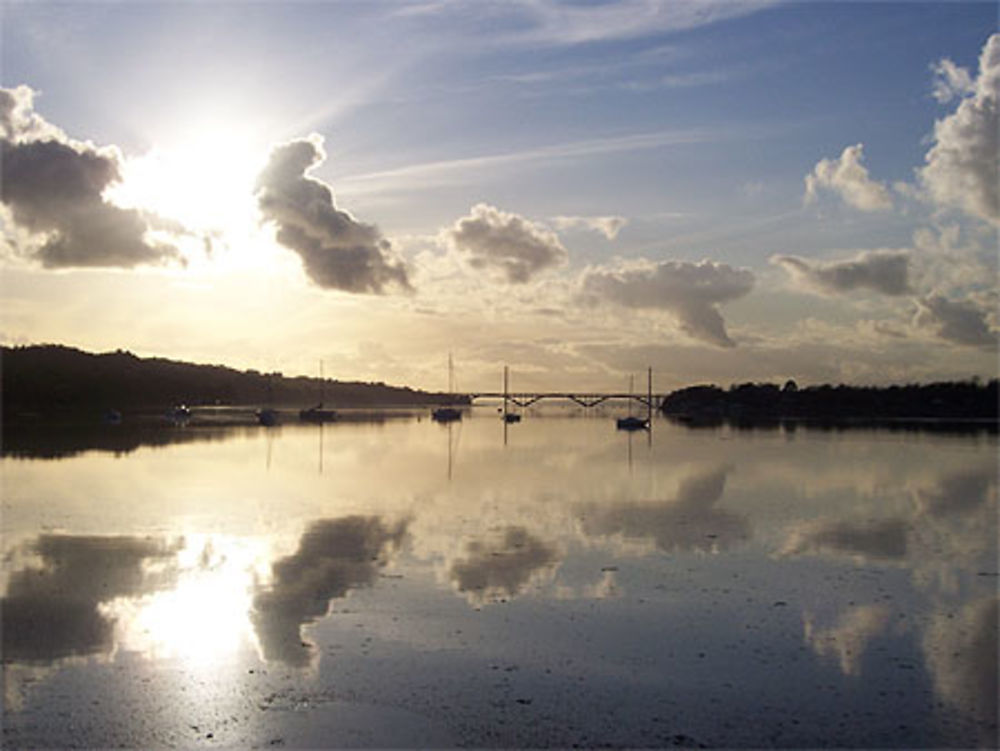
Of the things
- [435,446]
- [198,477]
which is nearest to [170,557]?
[198,477]

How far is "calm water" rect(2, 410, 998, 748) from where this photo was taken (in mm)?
10805

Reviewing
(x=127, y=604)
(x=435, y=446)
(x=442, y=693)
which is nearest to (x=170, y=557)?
(x=127, y=604)

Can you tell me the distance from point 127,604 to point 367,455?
42661 mm

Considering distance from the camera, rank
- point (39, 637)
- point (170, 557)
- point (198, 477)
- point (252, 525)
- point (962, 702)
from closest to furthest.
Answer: point (962, 702) → point (39, 637) → point (170, 557) → point (252, 525) → point (198, 477)

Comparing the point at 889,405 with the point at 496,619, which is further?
the point at 889,405

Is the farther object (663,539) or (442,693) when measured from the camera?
(663,539)

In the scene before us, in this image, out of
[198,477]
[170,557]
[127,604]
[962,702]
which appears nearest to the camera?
[962,702]

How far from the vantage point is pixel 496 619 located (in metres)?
15.4

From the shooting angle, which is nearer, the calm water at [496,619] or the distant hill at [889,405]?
the calm water at [496,619]

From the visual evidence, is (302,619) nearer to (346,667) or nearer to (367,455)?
(346,667)

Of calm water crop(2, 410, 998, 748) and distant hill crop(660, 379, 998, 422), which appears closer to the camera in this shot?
calm water crop(2, 410, 998, 748)

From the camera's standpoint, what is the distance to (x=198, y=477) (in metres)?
40.6

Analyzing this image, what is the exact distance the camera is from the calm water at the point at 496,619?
10805 mm

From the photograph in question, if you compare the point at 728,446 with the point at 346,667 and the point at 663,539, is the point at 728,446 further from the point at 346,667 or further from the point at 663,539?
the point at 346,667
